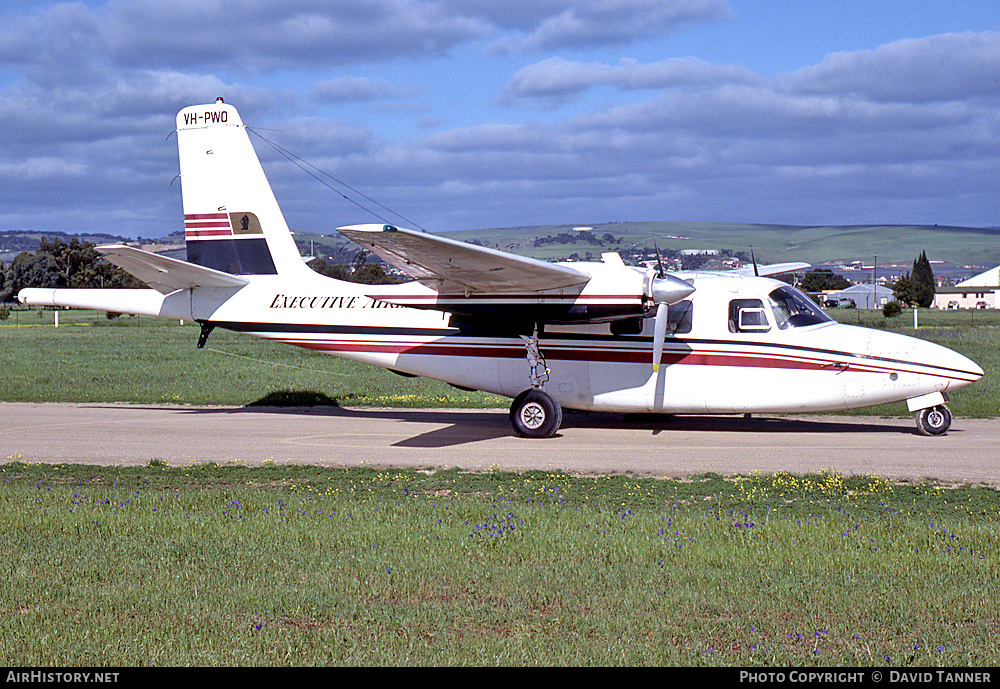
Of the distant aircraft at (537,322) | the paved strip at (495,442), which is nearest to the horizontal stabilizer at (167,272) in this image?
the distant aircraft at (537,322)

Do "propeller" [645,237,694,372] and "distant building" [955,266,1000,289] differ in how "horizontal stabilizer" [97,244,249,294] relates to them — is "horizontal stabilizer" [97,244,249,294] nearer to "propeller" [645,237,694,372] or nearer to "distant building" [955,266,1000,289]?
"propeller" [645,237,694,372]

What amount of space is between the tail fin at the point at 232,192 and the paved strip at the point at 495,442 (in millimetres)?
3385

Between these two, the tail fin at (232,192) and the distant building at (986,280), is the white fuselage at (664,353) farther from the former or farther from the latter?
the distant building at (986,280)

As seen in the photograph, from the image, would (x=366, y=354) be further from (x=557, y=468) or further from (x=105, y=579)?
(x=105, y=579)

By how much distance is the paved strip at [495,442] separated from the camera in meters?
13.9

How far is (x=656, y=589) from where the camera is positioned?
7.36m

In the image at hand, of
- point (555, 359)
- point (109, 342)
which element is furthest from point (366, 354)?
point (109, 342)

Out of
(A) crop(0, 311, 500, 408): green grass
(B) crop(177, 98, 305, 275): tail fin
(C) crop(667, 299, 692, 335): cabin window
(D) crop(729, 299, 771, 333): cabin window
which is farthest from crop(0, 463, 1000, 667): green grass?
(A) crop(0, 311, 500, 408): green grass

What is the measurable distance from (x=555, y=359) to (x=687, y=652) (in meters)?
11.8

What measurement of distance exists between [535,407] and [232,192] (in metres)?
8.08

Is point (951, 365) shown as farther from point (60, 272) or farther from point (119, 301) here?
point (60, 272)

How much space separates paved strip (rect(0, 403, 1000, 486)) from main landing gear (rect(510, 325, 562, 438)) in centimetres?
31

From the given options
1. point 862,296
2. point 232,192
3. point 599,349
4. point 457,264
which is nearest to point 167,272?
point 232,192

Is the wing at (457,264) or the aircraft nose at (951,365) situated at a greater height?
the wing at (457,264)
